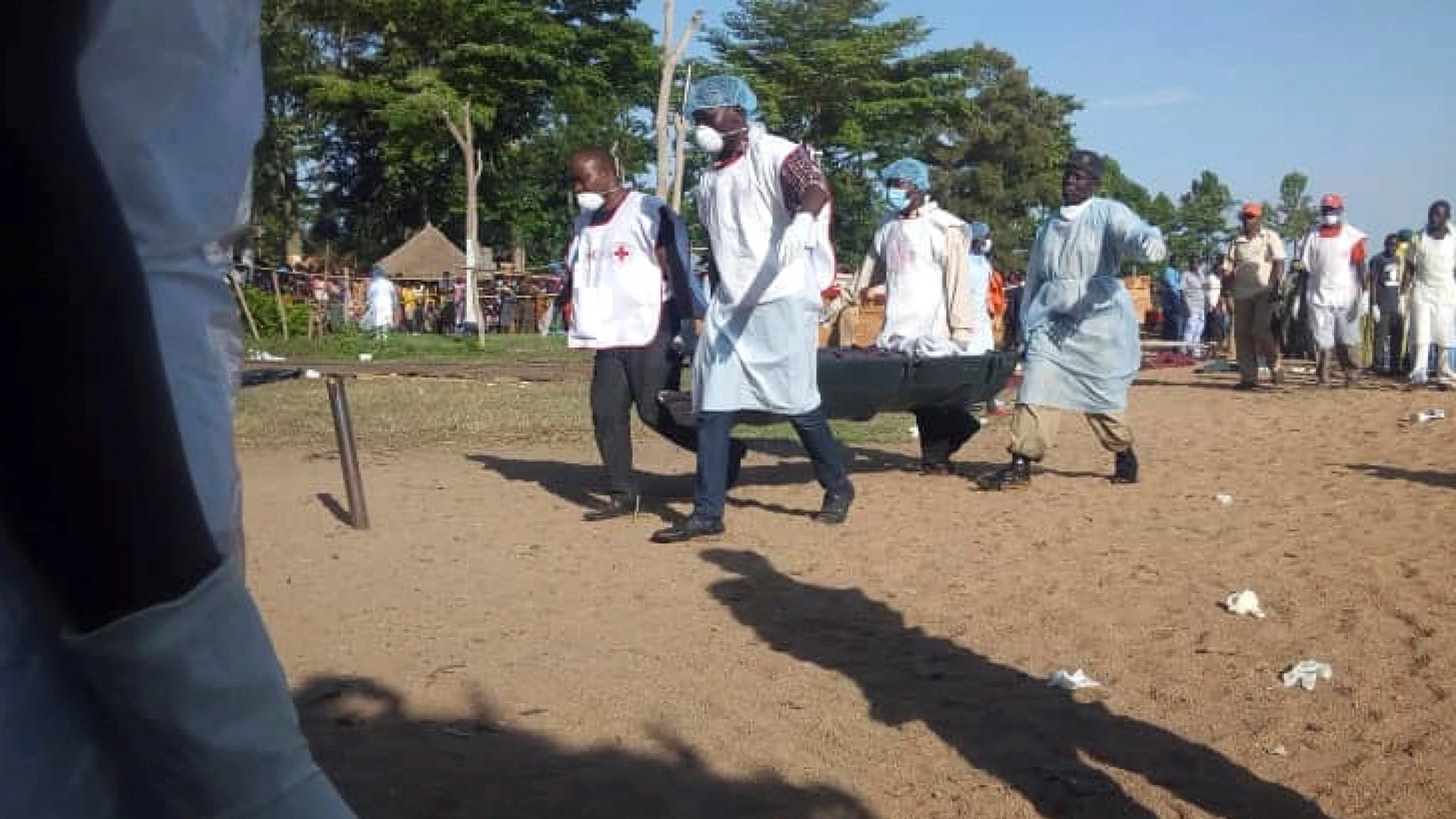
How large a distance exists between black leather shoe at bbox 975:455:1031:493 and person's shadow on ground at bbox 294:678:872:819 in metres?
4.56

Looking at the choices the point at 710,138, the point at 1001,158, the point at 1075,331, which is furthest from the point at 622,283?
the point at 1001,158

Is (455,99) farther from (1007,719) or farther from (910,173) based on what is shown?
(1007,719)

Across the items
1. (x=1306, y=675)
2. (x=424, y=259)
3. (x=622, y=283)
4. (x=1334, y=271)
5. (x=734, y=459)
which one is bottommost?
(x=1306, y=675)

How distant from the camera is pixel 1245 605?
4.96 meters

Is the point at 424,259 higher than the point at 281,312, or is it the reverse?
the point at 424,259

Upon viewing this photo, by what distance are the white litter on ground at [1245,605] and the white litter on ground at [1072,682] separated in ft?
3.27

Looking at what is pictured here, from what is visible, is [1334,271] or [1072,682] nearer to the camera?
[1072,682]

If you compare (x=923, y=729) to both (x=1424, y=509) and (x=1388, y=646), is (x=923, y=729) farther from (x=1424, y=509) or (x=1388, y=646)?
(x=1424, y=509)

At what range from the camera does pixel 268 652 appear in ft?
4.22

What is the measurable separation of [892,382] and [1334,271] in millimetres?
9065

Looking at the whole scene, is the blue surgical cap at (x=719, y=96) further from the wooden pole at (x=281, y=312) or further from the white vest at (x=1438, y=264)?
the wooden pole at (x=281, y=312)

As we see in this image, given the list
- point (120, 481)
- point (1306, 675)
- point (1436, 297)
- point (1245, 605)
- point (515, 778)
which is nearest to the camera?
point (120, 481)

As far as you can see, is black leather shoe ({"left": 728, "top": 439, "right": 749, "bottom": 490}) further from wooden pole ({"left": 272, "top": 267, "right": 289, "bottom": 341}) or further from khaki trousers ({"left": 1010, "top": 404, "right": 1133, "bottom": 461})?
wooden pole ({"left": 272, "top": 267, "right": 289, "bottom": 341})

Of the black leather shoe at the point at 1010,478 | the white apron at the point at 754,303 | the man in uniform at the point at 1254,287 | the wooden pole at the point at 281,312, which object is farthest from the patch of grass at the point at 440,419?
the wooden pole at the point at 281,312
